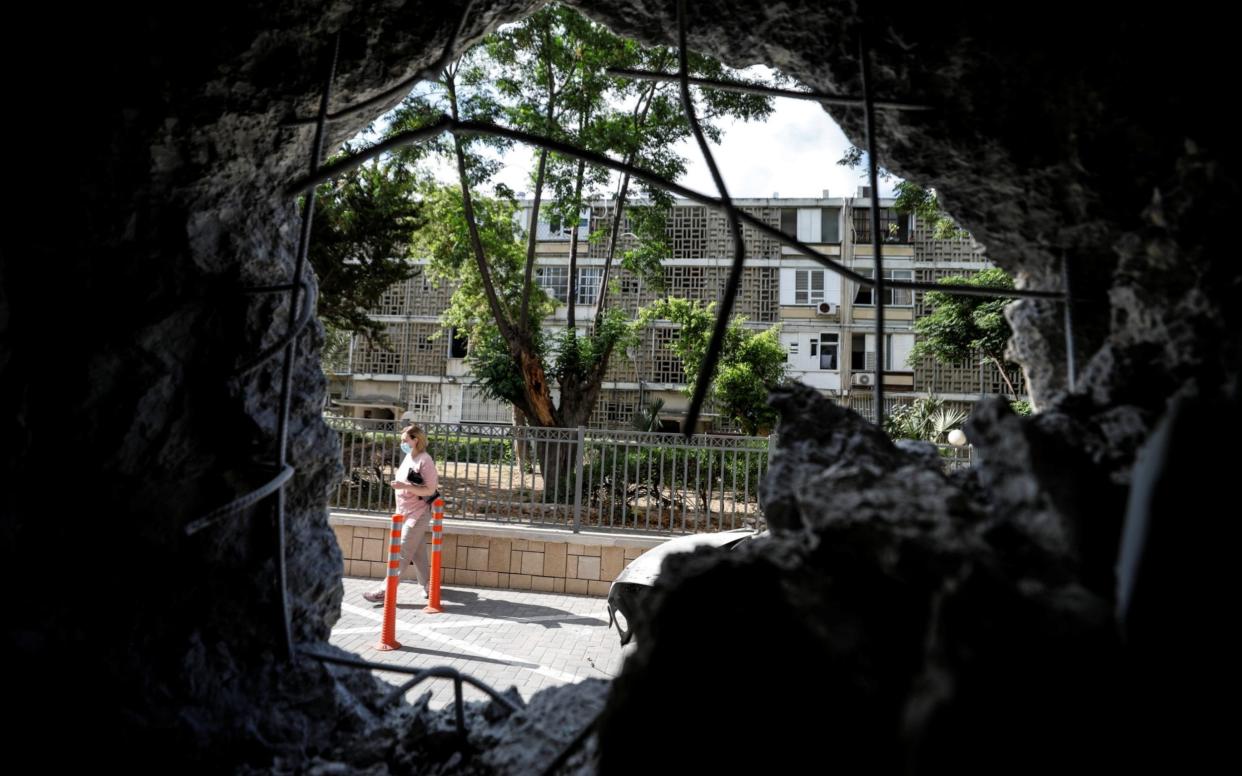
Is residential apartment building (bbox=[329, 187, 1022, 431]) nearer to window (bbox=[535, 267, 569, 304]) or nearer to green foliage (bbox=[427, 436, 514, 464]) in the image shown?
window (bbox=[535, 267, 569, 304])

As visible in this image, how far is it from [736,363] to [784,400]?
613 inches

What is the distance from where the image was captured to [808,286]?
24859 millimetres

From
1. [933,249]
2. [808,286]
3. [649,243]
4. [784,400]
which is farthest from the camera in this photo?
[808,286]

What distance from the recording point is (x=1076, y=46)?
54.9 inches

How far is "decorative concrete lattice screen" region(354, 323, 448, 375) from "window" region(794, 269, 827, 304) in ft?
43.8

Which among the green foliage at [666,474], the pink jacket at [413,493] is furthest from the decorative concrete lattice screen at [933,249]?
the pink jacket at [413,493]

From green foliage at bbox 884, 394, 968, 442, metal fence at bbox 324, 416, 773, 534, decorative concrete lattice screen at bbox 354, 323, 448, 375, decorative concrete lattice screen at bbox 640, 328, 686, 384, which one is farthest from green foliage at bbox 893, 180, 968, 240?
decorative concrete lattice screen at bbox 354, 323, 448, 375

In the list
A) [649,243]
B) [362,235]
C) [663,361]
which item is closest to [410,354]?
[663,361]

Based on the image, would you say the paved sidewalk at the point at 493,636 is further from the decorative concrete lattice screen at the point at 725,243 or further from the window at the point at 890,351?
the window at the point at 890,351

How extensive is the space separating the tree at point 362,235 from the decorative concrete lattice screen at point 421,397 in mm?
13023

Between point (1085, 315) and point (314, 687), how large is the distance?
2.22 meters

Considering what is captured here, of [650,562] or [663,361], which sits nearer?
[650,562]

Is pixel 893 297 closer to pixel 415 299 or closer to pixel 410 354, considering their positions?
pixel 415 299

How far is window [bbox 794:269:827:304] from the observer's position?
81.1 ft
